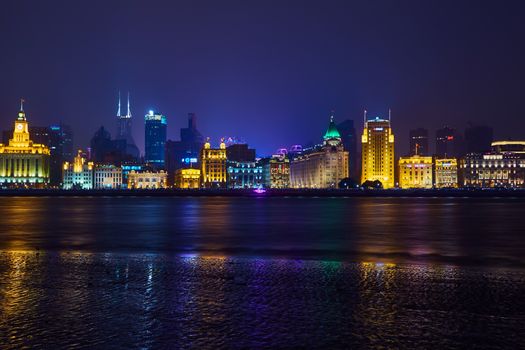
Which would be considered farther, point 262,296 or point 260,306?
point 262,296

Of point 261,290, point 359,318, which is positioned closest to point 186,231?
point 261,290

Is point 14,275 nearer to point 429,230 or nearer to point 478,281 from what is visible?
point 478,281

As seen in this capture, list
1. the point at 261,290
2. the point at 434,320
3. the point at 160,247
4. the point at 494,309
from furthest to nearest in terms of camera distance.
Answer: the point at 160,247 → the point at 261,290 → the point at 494,309 → the point at 434,320

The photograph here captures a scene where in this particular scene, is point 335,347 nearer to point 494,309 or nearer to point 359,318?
point 359,318

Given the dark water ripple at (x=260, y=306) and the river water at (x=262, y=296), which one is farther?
the river water at (x=262, y=296)

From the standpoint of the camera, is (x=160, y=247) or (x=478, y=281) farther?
(x=160, y=247)

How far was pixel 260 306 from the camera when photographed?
12820mm

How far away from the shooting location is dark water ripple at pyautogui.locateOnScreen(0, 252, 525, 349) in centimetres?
1023

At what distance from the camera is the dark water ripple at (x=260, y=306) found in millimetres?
10234

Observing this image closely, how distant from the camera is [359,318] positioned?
11.6 m

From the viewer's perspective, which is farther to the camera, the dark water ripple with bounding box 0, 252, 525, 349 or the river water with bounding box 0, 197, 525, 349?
the river water with bounding box 0, 197, 525, 349

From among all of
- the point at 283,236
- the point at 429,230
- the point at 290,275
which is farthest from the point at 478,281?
the point at 429,230

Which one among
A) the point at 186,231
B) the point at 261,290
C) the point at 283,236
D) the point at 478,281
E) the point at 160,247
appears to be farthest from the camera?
the point at 186,231

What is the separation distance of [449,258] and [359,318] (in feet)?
38.5
